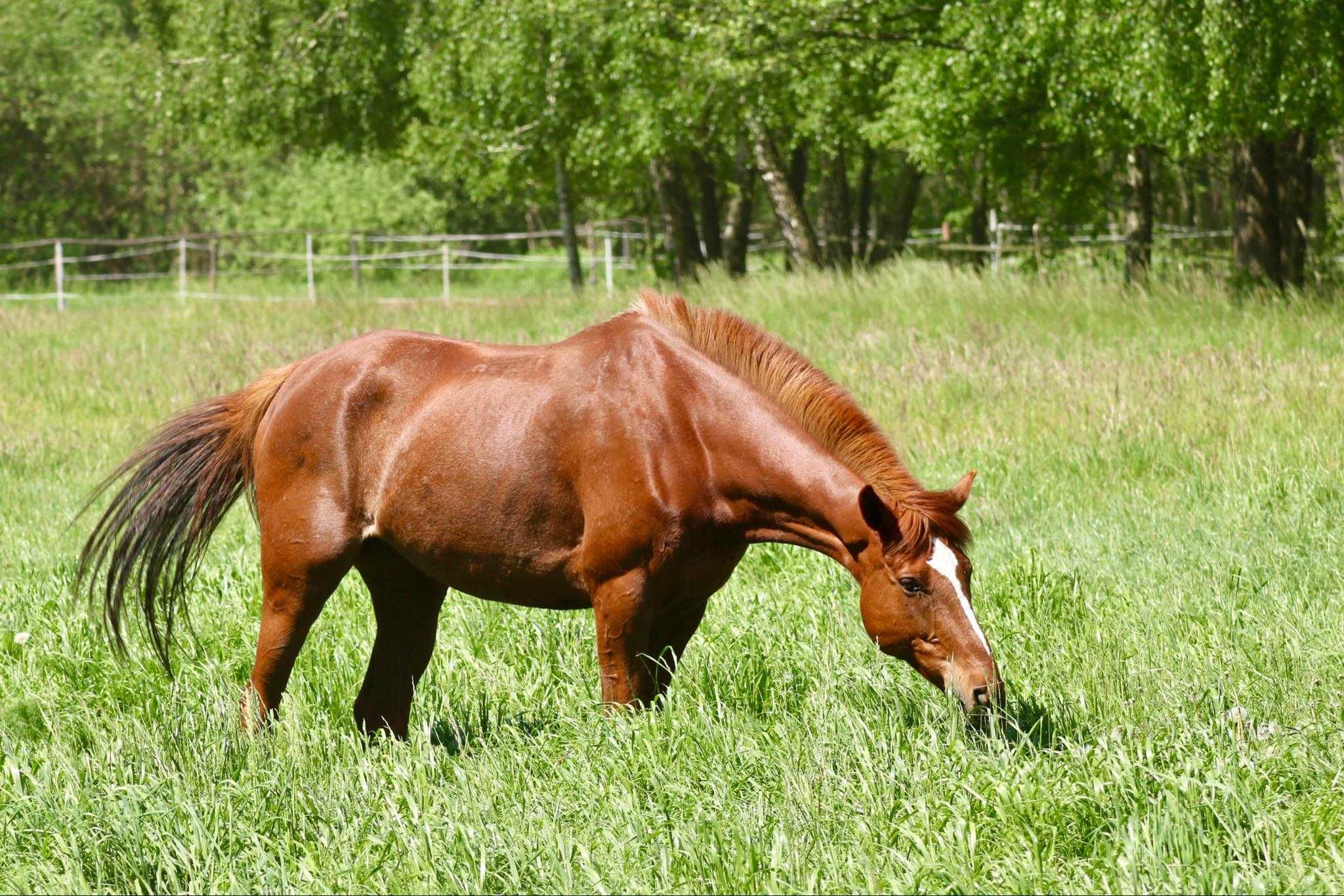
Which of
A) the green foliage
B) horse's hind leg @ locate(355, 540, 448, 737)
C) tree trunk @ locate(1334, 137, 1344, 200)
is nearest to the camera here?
horse's hind leg @ locate(355, 540, 448, 737)

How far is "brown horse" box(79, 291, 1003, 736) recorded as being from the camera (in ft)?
14.7

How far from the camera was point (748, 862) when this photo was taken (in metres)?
3.42

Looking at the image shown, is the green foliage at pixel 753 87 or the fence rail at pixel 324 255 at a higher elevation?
the green foliage at pixel 753 87

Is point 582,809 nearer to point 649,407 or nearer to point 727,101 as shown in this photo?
point 649,407

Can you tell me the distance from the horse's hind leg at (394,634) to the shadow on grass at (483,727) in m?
0.18

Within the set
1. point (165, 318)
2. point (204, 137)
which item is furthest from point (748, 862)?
point (204, 137)

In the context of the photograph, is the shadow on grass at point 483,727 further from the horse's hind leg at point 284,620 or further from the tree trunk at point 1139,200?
the tree trunk at point 1139,200

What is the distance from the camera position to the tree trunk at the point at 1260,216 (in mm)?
15383

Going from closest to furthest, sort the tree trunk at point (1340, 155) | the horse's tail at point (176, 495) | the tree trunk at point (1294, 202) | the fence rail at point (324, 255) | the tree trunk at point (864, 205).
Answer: the horse's tail at point (176, 495)
the tree trunk at point (1294, 202)
the tree trunk at point (1340, 155)
the tree trunk at point (864, 205)
the fence rail at point (324, 255)

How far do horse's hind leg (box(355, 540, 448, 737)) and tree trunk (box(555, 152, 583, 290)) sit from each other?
19.6 m

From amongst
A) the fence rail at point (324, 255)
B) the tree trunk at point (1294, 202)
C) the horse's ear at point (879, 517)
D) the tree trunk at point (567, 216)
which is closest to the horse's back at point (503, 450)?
the horse's ear at point (879, 517)

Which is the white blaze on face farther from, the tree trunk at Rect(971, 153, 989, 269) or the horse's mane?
the tree trunk at Rect(971, 153, 989, 269)

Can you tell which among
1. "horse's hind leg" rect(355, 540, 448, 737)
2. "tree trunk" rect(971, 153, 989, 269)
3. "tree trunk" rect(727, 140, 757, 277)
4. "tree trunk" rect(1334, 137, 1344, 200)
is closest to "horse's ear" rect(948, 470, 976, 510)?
"horse's hind leg" rect(355, 540, 448, 737)

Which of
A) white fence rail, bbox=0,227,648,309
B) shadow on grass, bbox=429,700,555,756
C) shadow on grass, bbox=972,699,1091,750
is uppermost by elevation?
white fence rail, bbox=0,227,648,309
